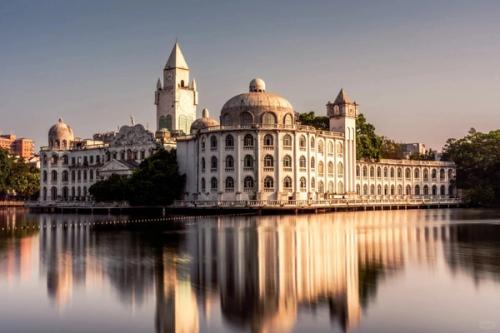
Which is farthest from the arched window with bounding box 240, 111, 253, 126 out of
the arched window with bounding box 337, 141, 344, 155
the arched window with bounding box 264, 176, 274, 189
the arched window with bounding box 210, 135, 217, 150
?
the arched window with bounding box 337, 141, 344, 155

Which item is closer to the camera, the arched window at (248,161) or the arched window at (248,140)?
the arched window at (248,161)

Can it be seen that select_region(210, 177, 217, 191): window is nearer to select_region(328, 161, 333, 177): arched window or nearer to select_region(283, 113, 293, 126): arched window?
select_region(283, 113, 293, 126): arched window

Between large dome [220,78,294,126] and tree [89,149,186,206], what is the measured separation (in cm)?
1074

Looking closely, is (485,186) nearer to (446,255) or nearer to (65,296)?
(446,255)

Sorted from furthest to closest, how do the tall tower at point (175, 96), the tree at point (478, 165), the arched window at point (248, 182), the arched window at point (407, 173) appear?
the tall tower at point (175, 96) < the arched window at point (407, 173) < the tree at point (478, 165) < the arched window at point (248, 182)

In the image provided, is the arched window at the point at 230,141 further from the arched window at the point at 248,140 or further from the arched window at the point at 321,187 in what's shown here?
the arched window at the point at 321,187

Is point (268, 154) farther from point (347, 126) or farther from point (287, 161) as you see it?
point (347, 126)

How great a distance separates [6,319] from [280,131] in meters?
73.0

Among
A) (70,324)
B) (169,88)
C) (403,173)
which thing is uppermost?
(169,88)

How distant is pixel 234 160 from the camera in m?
90.4

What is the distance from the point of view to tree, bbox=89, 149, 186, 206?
9094 cm

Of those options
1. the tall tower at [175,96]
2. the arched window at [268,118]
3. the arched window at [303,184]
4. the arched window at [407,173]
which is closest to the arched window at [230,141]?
the arched window at [268,118]

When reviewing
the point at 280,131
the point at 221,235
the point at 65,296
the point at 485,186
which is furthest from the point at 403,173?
the point at 65,296

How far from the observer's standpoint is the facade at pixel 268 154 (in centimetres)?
8981
